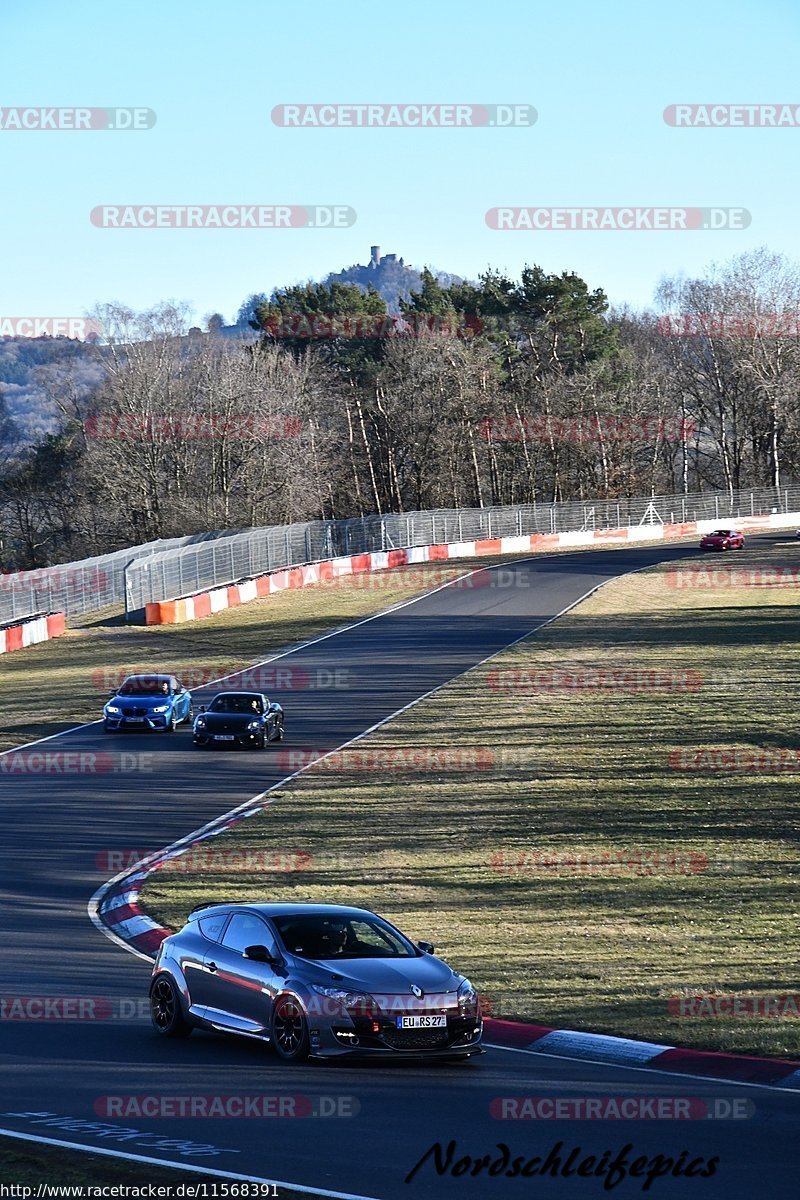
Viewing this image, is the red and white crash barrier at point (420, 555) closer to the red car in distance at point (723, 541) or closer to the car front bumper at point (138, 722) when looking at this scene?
the red car in distance at point (723, 541)

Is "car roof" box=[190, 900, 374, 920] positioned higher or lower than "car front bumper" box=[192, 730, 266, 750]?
higher

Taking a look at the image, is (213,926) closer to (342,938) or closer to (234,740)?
(342,938)

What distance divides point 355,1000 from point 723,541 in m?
60.2

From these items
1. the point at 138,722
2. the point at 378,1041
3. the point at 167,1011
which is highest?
the point at 378,1041

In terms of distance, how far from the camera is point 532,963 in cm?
1466

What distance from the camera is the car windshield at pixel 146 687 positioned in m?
32.6

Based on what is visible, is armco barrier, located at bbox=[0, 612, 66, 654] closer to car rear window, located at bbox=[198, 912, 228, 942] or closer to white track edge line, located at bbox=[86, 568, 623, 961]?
white track edge line, located at bbox=[86, 568, 623, 961]

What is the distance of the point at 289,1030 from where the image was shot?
11.2 meters

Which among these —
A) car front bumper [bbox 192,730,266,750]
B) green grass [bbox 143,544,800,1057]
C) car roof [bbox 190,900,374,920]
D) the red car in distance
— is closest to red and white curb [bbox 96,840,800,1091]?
green grass [bbox 143,544,800,1057]

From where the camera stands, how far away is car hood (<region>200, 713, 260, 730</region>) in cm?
2959

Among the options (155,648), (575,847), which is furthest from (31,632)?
(575,847)

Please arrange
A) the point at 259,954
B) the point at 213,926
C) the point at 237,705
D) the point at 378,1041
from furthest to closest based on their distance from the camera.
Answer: the point at 237,705
the point at 213,926
the point at 259,954
the point at 378,1041

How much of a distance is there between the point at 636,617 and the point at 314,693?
1406cm

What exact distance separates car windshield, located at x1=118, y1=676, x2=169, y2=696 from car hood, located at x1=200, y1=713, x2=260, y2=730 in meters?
3.11
